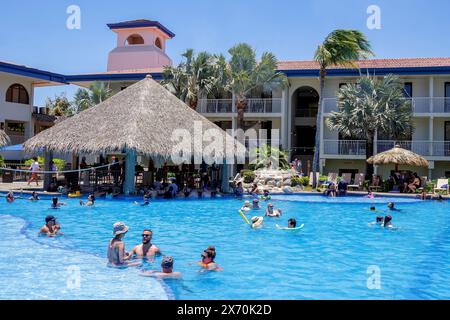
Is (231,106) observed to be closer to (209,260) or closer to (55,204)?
(55,204)

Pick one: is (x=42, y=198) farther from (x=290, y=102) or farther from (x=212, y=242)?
(x=290, y=102)

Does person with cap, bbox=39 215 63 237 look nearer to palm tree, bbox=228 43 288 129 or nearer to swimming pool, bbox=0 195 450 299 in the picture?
swimming pool, bbox=0 195 450 299

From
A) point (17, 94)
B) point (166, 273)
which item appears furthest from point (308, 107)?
point (166, 273)

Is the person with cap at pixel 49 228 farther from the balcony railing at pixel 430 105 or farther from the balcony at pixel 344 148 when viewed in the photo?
the balcony railing at pixel 430 105

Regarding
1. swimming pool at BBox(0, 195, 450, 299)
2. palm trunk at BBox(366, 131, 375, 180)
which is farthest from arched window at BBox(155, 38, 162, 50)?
swimming pool at BBox(0, 195, 450, 299)

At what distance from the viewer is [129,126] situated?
20266mm

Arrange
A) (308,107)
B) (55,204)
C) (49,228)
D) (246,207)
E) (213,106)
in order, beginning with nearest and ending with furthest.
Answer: (49,228) → (55,204) → (246,207) → (213,106) → (308,107)

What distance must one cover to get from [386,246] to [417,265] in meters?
2.00

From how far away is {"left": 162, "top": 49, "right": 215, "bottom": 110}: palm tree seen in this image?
2889 centimetres

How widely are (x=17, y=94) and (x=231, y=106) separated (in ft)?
53.4

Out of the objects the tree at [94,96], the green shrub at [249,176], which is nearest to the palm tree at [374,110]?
the green shrub at [249,176]

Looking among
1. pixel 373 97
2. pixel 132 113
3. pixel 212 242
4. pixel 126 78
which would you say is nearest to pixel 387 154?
pixel 373 97
